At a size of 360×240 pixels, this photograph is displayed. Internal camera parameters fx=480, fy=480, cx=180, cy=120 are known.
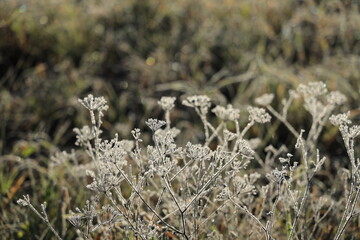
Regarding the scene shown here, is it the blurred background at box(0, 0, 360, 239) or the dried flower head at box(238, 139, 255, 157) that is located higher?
the dried flower head at box(238, 139, 255, 157)

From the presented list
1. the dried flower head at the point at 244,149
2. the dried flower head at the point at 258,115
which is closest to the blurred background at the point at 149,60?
the dried flower head at the point at 258,115

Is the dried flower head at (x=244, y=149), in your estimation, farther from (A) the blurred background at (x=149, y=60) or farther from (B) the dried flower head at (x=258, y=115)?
(A) the blurred background at (x=149, y=60)

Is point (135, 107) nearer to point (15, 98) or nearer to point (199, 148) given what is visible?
point (15, 98)

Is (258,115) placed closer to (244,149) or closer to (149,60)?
(244,149)

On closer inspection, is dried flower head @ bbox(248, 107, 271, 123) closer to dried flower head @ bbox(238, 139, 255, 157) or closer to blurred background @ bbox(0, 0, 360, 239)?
dried flower head @ bbox(238, 139, 255, 157)

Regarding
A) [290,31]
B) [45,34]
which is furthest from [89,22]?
[290,31]

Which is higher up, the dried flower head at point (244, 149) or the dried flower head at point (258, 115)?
the dried flower head at point (244, 149)

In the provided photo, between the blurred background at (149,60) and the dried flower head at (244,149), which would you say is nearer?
Result: the dried flower head at (244,149)

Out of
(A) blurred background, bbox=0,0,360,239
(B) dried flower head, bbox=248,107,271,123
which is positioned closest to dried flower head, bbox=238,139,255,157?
(B) dried flower head, bbox=248,107,271,123

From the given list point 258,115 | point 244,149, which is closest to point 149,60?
point 258,115
